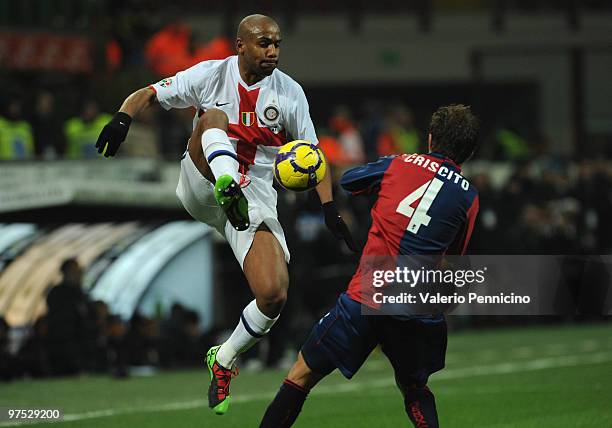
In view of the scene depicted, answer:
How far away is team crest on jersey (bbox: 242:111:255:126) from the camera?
8.66m

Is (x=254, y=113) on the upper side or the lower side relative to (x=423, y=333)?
upper

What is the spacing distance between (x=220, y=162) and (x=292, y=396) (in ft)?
4.95

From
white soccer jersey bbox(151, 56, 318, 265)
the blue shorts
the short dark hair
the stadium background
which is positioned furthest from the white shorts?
the stadium background

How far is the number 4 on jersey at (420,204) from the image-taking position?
7.30 metres

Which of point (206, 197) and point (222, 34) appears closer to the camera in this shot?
point (206, 197)

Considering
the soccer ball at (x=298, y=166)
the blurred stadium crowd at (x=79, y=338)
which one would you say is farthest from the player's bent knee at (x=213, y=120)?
the blurred stadium crowd at (x=79, y=338)

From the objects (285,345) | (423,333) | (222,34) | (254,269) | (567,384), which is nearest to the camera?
(423,333)

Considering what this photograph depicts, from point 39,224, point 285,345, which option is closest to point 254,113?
point 285,345

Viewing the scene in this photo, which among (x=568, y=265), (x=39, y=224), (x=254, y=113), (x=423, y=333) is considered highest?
(x=254, y=113)

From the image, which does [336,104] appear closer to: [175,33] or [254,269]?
[175,33]

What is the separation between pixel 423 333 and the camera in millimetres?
7320

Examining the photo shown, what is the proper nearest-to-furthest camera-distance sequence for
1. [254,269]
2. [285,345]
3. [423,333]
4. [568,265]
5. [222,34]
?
1. [423,333]
2. [254,269]
3. [285,345]
4. [568,265]
5. [222,34]

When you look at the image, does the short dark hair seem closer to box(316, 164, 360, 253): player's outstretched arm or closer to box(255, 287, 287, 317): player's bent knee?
box(316, 164, 360, 253): player's outstretched arm

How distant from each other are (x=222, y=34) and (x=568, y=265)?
12263 mm
